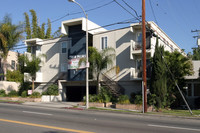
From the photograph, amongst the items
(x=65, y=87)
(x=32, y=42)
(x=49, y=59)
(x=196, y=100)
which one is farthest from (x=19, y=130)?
(x=32, y=42)

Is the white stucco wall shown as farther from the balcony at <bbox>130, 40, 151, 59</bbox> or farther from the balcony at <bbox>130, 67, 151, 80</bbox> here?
the balcony at <bbox>130, 40, 151, 59</bbox>

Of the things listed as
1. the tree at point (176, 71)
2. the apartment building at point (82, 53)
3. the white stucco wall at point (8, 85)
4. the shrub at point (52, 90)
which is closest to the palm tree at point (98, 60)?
the apartment building at point (82, 53)

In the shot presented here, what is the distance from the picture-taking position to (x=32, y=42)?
104 feet

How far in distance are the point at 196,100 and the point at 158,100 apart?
19.1 feet

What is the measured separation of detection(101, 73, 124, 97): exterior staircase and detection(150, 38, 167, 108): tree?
475 cm

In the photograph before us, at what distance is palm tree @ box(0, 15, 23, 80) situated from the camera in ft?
103

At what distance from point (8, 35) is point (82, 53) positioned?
41.2 feet

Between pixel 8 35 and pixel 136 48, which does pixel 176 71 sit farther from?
pixel 8 35

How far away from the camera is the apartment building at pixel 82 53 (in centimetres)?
2312

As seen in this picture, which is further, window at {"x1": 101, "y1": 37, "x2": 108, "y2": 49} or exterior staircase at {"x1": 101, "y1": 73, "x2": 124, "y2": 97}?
window at {"x1": 101, "y1": 37, "x2": 108, "y2": 49}

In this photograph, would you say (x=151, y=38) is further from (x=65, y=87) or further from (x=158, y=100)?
(x=65, y=87)

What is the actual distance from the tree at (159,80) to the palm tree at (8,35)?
71.0ft

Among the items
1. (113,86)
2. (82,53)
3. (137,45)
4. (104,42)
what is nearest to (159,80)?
(137,45)

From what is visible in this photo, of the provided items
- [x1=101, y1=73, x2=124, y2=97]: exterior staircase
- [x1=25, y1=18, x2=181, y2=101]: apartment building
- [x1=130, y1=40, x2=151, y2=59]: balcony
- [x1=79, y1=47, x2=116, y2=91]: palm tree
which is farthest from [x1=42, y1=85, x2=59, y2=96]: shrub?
[x1=130, y1=40, x2=151, y2=59]: balcony
